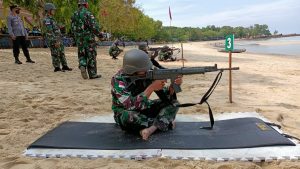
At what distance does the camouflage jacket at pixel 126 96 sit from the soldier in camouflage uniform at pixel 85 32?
5163 millimetres

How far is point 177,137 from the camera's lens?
4.54m

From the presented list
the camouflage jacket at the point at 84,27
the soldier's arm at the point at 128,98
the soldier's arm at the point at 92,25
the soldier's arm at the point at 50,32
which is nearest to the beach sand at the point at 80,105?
the soldier's arm at the point at 128,98

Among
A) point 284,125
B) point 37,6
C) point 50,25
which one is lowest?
point 284,125

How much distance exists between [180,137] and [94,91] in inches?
159

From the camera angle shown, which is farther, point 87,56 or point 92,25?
point 87,56

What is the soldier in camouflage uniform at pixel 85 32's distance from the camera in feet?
31.2

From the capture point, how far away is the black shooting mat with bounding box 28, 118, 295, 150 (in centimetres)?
421

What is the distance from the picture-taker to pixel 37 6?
2303cm

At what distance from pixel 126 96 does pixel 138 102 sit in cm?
16

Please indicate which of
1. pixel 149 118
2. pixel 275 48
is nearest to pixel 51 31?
pixel 149 118

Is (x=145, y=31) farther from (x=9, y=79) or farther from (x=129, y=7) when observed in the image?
(x=9, y=79)

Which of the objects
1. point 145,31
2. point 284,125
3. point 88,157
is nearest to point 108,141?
point 88,157

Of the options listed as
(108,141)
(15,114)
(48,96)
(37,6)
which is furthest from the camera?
(37,6)

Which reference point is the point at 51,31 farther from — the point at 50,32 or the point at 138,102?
the point at 138,102
